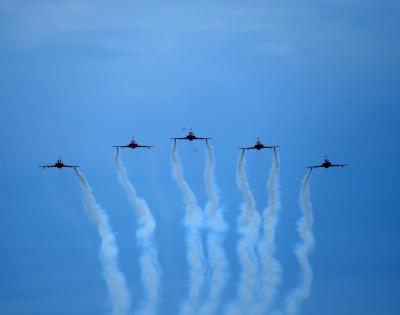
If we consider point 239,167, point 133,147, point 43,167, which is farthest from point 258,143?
point 43,167

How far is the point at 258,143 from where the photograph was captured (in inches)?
5002

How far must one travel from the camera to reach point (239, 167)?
13025 cm

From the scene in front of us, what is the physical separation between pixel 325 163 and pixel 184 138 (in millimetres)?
17145

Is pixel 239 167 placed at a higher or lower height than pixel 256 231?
higher

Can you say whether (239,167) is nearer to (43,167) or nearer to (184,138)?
(184,138)

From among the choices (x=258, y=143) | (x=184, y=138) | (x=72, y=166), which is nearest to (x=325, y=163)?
(x=258, y=143)

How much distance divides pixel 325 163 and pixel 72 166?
97.7ft

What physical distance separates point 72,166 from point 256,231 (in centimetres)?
2293

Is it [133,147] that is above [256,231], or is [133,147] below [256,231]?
above

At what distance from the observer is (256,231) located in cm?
12775

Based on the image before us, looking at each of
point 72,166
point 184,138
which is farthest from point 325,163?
point 72,166

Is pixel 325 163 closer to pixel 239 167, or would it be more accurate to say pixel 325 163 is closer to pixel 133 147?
pixel 239 167

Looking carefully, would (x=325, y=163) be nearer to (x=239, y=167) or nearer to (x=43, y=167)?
(x=239, y=167)

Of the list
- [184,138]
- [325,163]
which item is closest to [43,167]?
[184,138]
